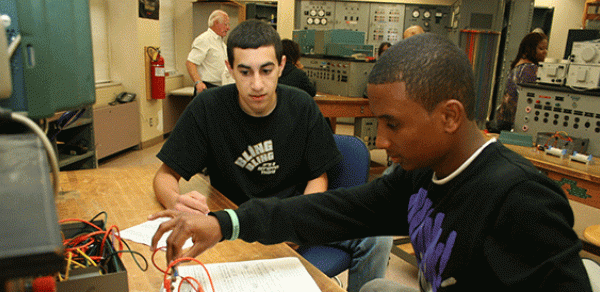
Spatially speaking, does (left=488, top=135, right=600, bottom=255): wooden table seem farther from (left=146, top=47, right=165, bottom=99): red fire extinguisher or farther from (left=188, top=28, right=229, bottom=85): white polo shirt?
(left=146, top=47, right=165, bottom=99): red fire extinguisher

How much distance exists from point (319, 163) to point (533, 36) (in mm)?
3202

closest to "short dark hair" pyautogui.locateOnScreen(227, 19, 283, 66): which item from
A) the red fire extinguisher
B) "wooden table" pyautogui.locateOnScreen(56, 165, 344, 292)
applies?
"wooden table" pyautogui.locateOnScreen(56, 165, 344, 292)

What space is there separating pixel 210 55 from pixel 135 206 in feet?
10.8

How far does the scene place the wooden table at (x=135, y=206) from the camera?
1.01 m

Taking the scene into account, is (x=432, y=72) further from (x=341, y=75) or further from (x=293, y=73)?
(x=341, y=75)

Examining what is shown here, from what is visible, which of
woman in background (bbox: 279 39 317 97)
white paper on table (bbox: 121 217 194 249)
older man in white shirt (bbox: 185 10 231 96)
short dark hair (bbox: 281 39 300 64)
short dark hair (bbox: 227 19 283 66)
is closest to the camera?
white paper on table (bbox: 121 217 194 249)

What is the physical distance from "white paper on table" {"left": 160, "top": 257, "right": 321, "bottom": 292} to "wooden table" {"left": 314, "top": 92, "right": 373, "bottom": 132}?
3320 mm

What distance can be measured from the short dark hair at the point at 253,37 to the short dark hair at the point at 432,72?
0.79 meters

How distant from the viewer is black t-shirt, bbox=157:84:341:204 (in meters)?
1.60

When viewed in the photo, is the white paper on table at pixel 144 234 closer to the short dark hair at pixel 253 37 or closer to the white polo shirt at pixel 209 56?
the short dark hair at pixel 253 37

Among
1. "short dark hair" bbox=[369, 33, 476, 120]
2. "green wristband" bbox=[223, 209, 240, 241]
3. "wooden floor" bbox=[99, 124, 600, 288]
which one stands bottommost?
"wooden floor" bbox=[99, 124, 600, 288]

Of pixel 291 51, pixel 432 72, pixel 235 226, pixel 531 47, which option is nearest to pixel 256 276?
pixel 235 226

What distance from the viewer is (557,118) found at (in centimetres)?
276

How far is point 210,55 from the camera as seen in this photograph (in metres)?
4.49
